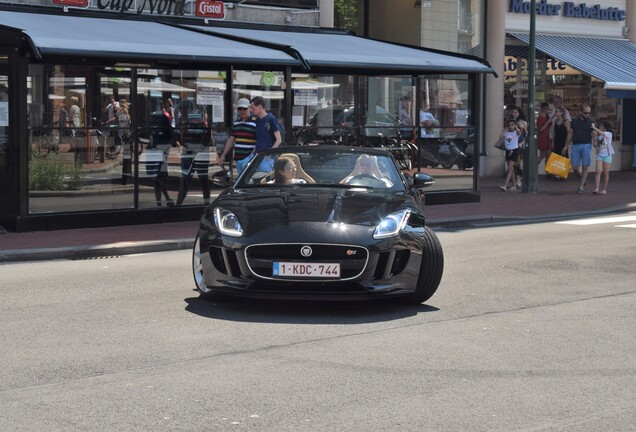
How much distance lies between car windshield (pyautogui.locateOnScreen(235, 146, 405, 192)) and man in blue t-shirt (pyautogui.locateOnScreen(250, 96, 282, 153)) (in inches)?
219

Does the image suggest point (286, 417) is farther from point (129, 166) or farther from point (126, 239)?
point (129, 166)

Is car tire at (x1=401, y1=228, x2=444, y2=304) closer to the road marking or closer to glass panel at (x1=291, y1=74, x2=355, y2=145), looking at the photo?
the road marking

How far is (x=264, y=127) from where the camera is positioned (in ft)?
55.1

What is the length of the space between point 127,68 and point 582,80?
689 inches

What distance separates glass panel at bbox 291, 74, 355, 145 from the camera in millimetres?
20172

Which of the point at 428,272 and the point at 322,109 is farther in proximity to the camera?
the point at 322,109

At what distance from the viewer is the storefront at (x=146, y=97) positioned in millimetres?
15938

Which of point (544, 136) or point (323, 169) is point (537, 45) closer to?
point (544, 136)

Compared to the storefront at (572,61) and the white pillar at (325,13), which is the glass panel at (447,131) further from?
the storefront at (572,61)

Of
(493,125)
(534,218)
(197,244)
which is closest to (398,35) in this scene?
(493,125)

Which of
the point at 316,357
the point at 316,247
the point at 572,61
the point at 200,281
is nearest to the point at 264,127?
the point at 200,281

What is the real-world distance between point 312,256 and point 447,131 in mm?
13440

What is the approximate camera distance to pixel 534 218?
19234 mm

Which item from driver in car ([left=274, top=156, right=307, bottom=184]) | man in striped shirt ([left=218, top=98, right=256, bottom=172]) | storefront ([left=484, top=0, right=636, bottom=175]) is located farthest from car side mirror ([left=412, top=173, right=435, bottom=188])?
storefront ([left=484, top=0, right=636, bottom=175])
